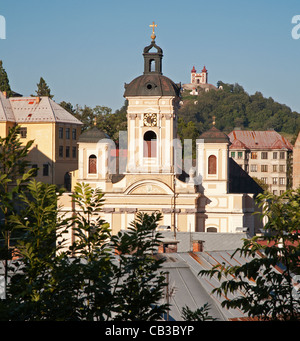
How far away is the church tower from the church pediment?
0.85m

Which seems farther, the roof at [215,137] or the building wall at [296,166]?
the building wall at [296,166]

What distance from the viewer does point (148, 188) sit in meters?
54.3

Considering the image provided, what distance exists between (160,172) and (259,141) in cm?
7073

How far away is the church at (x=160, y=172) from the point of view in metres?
54.1

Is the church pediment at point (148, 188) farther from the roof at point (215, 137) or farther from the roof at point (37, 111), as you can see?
the roof at point (37, 111)

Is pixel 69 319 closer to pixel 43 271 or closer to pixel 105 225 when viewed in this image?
pixel 43 271

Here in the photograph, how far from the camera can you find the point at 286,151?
12075cm

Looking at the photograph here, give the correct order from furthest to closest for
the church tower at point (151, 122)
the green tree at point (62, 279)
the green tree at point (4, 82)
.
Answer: the green tree at point (4, 82) → the church tower at point (151, 122) → the green tree at point (62, 279)

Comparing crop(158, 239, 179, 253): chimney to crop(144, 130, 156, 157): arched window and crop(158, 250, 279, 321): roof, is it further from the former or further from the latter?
crop(144, 130, 156, 157): arched window

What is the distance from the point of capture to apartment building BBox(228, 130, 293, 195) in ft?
397

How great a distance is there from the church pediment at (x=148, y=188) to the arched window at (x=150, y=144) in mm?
1936

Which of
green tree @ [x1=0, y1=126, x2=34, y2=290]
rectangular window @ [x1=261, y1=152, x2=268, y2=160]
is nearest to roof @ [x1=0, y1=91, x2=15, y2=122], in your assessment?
rectangular window @ [x1=261, y1=152, x2=268, y2=160]

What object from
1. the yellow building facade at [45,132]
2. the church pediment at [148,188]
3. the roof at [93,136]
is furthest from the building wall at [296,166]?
the church pediment at [148,188]

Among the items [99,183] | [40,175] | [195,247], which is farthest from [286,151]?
[195,247]
